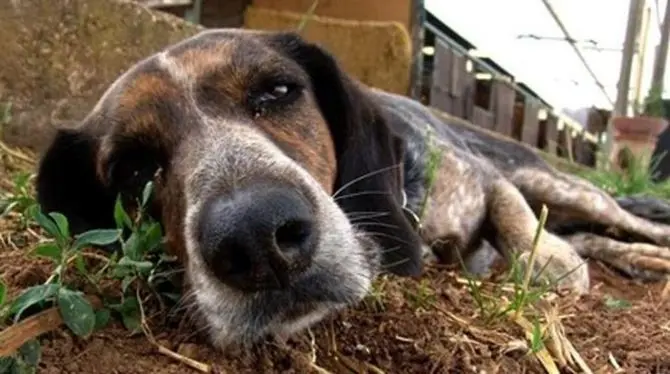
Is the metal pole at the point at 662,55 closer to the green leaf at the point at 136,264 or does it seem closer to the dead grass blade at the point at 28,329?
the green leaf at the point at 136,264

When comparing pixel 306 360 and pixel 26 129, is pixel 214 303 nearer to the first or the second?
pixel 306 360

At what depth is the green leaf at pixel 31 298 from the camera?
6.57 feet

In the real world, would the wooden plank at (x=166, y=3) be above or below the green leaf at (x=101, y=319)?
above

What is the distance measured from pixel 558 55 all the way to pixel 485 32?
5.37m

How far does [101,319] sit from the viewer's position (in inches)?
85.9

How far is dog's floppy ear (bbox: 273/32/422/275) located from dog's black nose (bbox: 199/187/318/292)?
0.78 metres

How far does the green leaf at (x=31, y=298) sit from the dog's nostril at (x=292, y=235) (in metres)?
0.46

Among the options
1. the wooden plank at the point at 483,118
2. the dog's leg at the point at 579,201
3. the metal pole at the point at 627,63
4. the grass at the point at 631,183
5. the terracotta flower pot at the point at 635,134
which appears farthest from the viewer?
the wooden plank at the point at 483,118

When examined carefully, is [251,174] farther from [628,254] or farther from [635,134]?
[635,134]

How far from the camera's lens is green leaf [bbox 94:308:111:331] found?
2.18 metres

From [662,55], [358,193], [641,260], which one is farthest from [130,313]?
[662,55]

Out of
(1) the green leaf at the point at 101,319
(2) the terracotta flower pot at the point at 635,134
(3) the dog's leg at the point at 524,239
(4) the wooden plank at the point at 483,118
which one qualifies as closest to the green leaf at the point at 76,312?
(1) the green leaf at the point at 101,319

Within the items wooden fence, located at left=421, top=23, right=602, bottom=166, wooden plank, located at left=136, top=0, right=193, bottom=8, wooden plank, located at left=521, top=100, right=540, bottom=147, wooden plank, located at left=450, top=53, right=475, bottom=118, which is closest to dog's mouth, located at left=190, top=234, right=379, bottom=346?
wooden plank, located at left=136, top=0, right=193, bottom=8

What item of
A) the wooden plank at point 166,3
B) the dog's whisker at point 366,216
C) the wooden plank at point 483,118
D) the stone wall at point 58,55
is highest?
the wooden plank at point 166,3
